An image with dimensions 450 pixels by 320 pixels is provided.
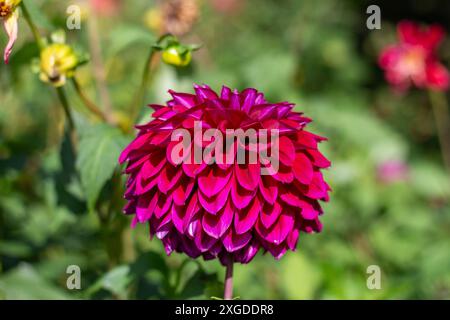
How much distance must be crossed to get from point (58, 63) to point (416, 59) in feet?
4.37

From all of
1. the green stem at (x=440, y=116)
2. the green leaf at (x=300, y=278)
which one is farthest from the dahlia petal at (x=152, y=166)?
the green stem at (x=440, y=116)

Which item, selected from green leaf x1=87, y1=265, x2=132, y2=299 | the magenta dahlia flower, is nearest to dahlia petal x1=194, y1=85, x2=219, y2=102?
the magenta dahlia flower

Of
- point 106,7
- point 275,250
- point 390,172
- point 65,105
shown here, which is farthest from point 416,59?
point 275,250

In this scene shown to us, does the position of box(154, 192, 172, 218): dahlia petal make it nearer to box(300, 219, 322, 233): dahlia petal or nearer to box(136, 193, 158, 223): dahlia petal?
box(136, 193, 158, 223): dahlia petal

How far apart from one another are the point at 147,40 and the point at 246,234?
0.45 metres

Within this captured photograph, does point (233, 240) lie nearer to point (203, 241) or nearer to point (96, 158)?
point (203, 241)

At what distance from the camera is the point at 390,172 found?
2.06 m

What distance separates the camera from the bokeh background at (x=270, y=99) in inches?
45.1

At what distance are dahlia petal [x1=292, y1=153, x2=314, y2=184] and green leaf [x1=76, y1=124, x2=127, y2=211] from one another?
31cm

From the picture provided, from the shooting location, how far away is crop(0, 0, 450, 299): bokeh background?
1146mm

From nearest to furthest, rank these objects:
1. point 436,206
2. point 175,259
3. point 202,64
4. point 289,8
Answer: point 175,259, point 436,206, point 202,64, point 289,8

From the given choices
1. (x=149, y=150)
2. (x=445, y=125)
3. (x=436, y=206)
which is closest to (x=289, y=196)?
(x=149, y=150)

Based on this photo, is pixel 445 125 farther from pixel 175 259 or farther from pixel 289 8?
pixel 175 259
